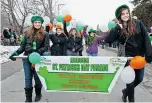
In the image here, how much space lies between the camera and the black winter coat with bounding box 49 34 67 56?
7941mm

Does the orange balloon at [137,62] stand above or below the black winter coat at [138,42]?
below

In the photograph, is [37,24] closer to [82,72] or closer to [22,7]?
[82,72]

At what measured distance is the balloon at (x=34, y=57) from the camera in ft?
18.0

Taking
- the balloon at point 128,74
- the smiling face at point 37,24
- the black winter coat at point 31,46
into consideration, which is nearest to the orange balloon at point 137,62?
the balloon at point 128,74

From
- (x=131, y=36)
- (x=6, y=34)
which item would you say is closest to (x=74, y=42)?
Result: (x=131, y=36)

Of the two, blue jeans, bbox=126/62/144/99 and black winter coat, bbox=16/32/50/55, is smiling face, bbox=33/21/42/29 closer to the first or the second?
black winter coat, bbox=16/32/50/55

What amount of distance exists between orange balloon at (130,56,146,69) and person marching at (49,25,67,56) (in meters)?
3.14

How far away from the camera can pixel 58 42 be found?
26.2 ft

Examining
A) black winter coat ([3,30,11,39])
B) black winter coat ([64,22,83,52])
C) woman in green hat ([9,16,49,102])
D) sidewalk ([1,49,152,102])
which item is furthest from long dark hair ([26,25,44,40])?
black winter coat ([3,30,11,39])

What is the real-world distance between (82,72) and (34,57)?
86 cm

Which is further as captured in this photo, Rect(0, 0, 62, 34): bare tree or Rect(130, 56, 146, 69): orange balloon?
Rect(0, 0, 62, 34): bare tree

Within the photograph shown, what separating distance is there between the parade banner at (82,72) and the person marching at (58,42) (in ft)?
7.64

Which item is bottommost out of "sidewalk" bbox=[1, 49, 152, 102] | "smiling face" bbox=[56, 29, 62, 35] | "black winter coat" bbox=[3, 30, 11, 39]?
"sidewalk" bbox=[1, 49, 152, 102]

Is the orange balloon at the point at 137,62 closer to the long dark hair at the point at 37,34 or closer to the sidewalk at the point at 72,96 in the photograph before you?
the sidewalk at the point at 72,96
